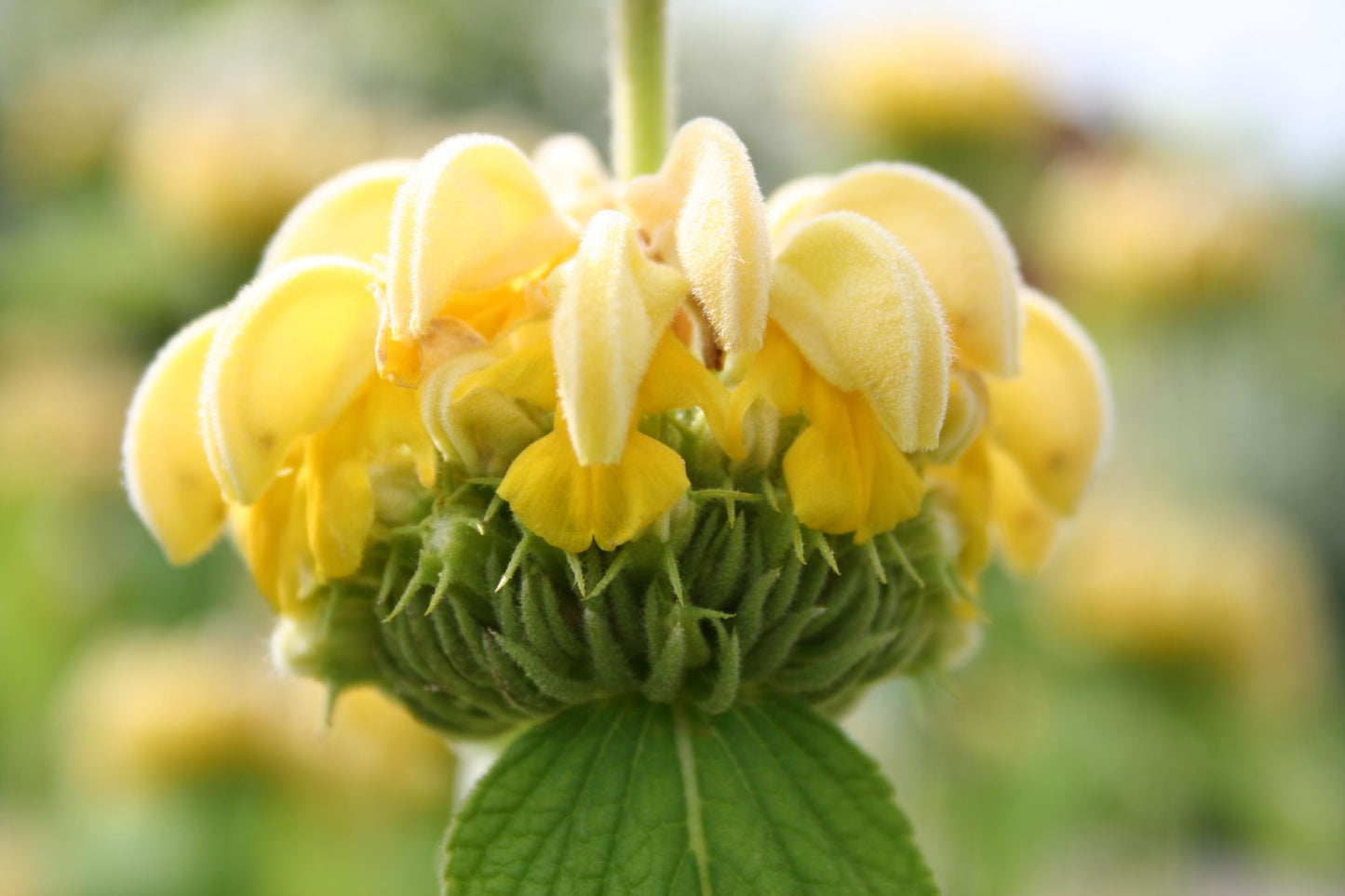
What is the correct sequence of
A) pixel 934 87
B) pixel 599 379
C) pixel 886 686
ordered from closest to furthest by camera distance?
1. pixel 599 379
2. pixel 886 686
3. pixel 934 87

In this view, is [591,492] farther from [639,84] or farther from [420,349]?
[639,84]

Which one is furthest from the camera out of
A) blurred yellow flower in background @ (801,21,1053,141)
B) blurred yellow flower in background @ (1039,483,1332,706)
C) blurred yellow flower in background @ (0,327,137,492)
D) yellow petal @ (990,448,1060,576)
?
blurred yellow flower in background @ (0,327,137,492)

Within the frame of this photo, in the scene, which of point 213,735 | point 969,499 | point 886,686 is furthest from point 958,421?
point 213,735

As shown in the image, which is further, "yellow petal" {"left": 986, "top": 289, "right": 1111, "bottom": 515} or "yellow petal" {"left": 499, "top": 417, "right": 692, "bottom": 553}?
"yellow petal" {"left": 986, "top": 289, "right": 1111, "bottom": 515}

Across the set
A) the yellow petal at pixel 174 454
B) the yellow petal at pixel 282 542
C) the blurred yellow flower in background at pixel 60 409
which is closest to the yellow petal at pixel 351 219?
the yellow petal at pixel 174 454

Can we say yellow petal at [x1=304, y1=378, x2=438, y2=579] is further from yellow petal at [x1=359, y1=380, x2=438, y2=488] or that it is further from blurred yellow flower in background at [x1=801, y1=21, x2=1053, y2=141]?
blurred yellow flower in background at [x1=801, y1=21, x2=1053, y2=141]

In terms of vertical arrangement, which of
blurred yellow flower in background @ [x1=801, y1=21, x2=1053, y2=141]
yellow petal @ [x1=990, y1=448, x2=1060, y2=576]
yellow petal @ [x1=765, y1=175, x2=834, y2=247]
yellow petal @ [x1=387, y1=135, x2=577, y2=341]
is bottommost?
yellow petal @ [x1=990, y1=448, x2=1060, y2=576]

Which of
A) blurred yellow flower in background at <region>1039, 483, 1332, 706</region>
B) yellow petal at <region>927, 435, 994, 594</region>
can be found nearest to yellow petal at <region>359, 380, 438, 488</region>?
yellow petal at <region>927, 435, 994, 594</region>

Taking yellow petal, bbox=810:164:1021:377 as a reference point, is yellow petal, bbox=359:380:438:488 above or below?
below
